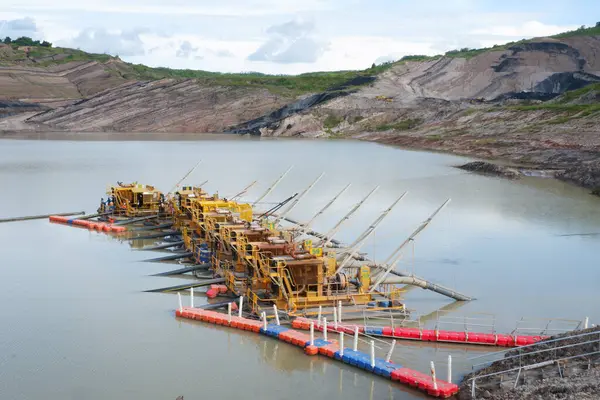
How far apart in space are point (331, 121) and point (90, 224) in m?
82.3

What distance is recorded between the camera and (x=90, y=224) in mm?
38219

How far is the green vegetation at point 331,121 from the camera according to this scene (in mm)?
117350

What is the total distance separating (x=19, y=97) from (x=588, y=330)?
138763 millimetres

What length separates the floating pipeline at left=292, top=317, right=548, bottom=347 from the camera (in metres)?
20.0

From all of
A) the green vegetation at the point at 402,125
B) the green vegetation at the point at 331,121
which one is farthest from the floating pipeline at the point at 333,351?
the green vegetation at the point at 331,121

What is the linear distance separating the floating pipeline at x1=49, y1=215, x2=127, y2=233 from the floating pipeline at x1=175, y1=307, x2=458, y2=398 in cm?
1589

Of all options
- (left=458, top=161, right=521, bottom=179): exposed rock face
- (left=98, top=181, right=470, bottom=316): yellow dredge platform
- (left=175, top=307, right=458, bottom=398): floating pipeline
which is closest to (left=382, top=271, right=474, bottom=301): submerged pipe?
(left=98, top=181, right=470, bottom=316): yellow dredge platform

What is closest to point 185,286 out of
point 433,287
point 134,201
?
point 433,287

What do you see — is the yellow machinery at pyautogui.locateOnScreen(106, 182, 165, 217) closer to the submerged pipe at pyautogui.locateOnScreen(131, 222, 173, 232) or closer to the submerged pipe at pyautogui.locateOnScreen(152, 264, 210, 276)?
the submerged pipe at pyautogui.locateOnScreen(131, 222, 173, 232)

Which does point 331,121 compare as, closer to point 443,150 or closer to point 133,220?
point 443,150

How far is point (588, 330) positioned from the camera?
16.2m

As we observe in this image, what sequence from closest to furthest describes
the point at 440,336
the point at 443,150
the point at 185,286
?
the point at 440,336, the point at 185,286, the point at 443,150

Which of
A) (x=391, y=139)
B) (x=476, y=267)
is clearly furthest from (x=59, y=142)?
(x=476, y=267)

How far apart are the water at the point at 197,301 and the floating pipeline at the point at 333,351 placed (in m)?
0.24
